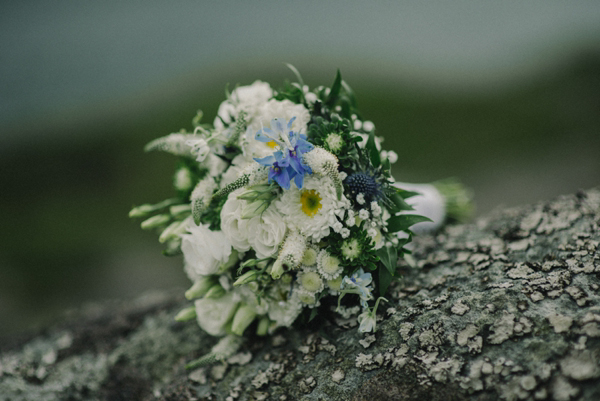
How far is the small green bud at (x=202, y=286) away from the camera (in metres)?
1.81

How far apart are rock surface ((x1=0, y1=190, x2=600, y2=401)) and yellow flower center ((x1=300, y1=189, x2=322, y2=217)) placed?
0.57m

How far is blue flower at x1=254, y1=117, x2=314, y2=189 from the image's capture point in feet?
4.80

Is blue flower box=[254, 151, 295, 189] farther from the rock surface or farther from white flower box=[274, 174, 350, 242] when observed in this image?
the rock surface

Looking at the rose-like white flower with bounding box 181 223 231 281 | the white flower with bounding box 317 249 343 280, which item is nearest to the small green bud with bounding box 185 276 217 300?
the rose-like white flower with bounding box 181 223 231 281

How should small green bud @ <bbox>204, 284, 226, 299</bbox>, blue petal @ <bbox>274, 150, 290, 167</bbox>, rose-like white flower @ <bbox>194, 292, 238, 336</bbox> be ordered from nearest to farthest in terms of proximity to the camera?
1. blue petal @ <bbox>274, 150, 290, 167</bbox>
2. small green bud @ <bbox>204, 284, 226, 299</bbox>
3. rose-like white flower @ <bbox>194, 292, 238, 336</bbox>

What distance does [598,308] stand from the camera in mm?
1316

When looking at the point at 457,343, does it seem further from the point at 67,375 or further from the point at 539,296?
the point at 67,375

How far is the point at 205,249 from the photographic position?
1.69m

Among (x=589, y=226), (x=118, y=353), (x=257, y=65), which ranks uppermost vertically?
(x=257, y=65)

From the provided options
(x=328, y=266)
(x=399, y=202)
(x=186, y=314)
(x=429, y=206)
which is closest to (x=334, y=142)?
(x=399, y=202)

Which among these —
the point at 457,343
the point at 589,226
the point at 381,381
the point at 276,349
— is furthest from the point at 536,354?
the point at 276,349

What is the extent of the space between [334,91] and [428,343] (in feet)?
3.98

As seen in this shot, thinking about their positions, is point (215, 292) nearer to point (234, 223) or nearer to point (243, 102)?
point (234, 223)

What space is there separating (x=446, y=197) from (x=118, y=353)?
283cm
